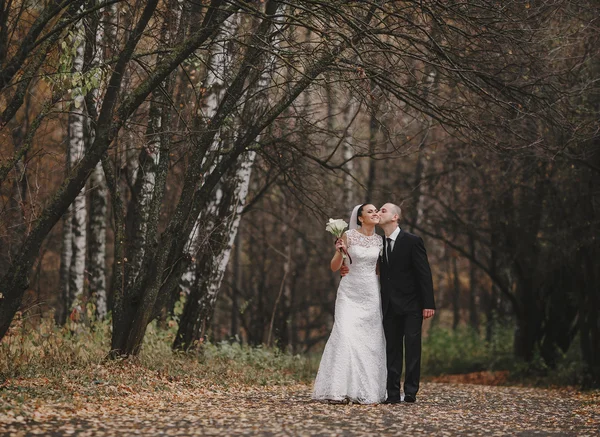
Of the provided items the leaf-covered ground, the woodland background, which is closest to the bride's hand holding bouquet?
the woodland background

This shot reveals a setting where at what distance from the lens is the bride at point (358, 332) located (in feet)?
29.6

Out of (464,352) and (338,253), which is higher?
(338,253)

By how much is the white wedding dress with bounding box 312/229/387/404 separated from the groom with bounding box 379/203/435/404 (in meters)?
0.11

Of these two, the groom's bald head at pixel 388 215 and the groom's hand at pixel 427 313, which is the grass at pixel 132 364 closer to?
the groom's hand at pixel 427 313

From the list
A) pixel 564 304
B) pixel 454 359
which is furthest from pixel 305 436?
pixel 454 359

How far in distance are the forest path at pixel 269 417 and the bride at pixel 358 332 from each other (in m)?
0.27

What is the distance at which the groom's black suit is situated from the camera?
9.36 m

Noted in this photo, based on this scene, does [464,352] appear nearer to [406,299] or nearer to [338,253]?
[406,299]

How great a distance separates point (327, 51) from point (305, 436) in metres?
5.21

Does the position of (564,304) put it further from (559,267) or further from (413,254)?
(413,254)

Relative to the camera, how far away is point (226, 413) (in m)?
7.74

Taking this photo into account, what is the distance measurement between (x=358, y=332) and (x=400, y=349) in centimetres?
60

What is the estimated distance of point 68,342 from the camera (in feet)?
36.0

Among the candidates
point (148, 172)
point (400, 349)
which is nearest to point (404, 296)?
point (400, 349)
